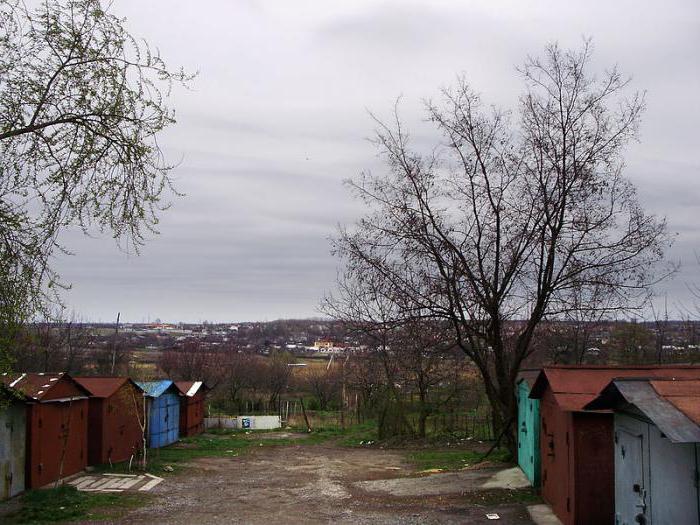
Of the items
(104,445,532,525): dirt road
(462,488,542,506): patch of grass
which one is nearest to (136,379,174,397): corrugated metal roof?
(104,445,532,525): dirt road

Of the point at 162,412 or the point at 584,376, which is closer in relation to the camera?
the point at 584,376

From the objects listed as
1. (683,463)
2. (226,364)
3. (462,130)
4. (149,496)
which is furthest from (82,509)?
(226,364)

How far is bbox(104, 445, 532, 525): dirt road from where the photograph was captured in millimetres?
13836

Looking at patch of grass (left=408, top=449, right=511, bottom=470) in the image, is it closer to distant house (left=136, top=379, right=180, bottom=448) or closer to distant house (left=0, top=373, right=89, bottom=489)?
distant house (left=0, top=373, right=89, bottom=489)

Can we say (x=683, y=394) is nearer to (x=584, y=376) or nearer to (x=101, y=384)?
(x=584, y=376)

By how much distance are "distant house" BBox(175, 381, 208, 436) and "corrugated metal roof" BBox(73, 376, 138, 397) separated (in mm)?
10161

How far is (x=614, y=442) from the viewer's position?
31.8 ft

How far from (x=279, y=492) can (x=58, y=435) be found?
20.9ft

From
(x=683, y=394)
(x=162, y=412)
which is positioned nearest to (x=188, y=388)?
(x=162, y=412)

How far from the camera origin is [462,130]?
1936cm

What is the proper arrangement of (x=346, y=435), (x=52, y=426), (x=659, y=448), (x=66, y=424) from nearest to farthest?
(x=659, y=448)
(x=52, y=426)
(x=66, y=424)
(x=346, y=435)

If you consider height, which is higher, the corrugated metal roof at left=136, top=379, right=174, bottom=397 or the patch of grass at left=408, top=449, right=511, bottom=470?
the corrugated metal roof at left=136, top=379, right=174, bottom=397

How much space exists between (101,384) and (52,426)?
4808 millimetres

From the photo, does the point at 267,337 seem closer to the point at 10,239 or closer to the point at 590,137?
the point at 590,137
